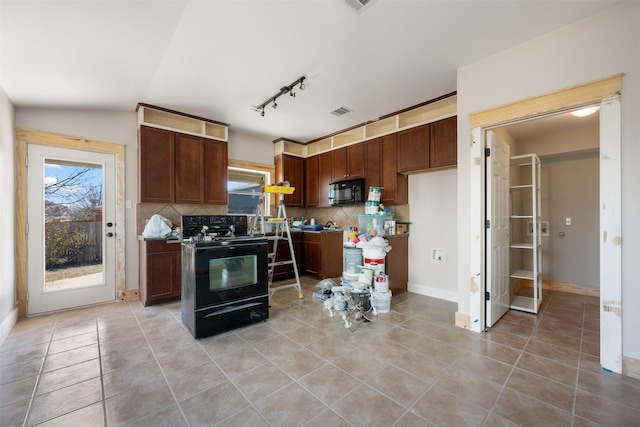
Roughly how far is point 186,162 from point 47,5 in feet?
7.71

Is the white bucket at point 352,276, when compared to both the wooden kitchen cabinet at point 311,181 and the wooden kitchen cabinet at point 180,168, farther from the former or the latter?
the wooden kitchen cabinet at point 180,168

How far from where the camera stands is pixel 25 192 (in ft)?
10.2

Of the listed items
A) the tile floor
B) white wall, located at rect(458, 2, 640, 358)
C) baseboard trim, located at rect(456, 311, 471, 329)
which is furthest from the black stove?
white wall, located at rect(458, 2, 640, 358)

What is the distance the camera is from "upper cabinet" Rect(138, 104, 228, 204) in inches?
146

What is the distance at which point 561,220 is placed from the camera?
14.2 ft

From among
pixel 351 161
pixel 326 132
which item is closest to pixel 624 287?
pixel 351 161

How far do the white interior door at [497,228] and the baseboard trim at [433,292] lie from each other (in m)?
0.64

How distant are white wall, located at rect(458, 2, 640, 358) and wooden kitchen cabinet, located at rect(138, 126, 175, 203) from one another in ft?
13.2

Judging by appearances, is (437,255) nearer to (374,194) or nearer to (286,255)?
(374,194)

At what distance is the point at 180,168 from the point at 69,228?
154cm

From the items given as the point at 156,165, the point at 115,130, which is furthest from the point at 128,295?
the point at 115,130

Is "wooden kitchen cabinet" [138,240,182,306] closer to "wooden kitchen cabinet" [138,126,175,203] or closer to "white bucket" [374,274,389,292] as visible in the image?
"wooden kitchen cabinet" [138,126,175,203]

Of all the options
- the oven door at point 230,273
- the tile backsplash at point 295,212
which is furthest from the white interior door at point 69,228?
the oven door at point 230,273

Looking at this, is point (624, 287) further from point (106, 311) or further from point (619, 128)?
point (106, 311)
